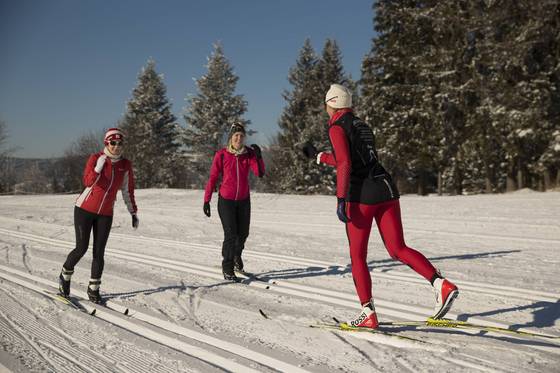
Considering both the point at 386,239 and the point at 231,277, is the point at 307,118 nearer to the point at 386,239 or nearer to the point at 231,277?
the point at 231,277

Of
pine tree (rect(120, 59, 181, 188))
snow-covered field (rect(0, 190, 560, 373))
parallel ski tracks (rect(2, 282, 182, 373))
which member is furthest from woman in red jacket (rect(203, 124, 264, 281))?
pine tree (rect(120, 59, 181, 188))

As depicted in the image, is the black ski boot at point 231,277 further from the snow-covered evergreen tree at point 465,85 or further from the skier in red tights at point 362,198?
the snow-covered evergreen tree at point 465,85

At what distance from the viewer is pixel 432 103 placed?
901 inches

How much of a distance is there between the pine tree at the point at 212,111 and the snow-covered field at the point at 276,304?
81.4ft

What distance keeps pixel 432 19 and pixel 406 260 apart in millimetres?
22327

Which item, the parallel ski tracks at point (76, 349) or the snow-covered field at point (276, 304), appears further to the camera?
the snow-covered field at point (276, 304)

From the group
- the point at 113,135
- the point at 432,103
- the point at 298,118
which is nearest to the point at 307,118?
the point at 298,118

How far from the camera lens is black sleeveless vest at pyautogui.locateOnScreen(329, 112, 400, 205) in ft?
11.6

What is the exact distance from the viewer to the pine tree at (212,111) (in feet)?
114

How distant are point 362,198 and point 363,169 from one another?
0.83ft

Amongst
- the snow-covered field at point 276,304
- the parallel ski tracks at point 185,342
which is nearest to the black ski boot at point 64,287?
the snow-covered field at point 276,304

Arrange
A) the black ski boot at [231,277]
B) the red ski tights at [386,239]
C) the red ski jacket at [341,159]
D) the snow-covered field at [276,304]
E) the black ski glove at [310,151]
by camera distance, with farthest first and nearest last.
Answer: the black ski boot at [231,277], the black ski glove at [310,151], the red ski tights at [386,239], the red ski jacket at [341,159], the snow-covered field at [276,304]

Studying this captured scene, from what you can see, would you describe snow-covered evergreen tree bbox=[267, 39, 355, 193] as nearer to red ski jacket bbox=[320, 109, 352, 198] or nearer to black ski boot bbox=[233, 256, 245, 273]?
black ski boot bbox=[233, 256, 245, 273]

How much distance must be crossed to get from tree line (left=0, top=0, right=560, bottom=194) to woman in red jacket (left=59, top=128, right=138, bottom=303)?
18.5 meters
